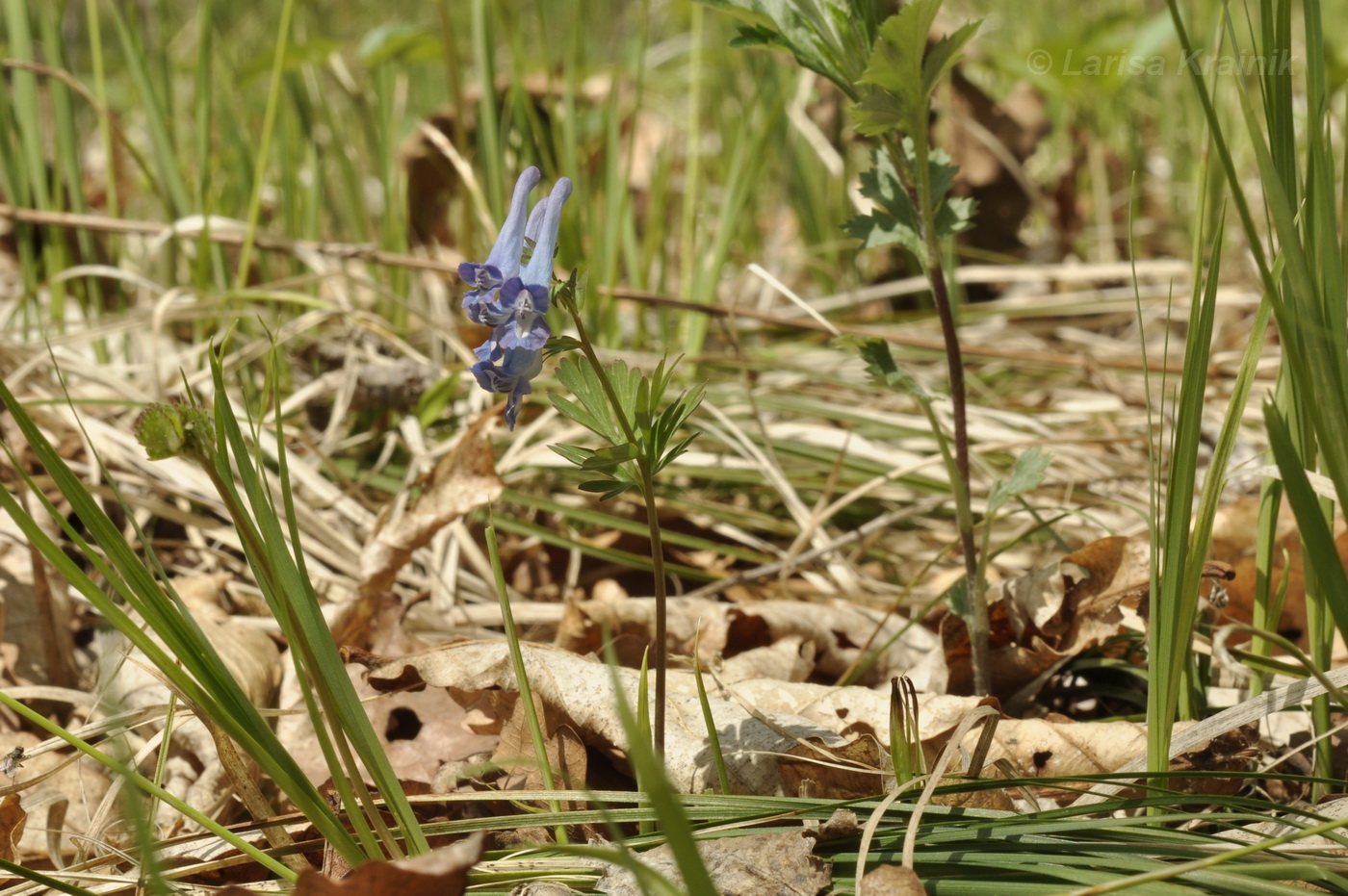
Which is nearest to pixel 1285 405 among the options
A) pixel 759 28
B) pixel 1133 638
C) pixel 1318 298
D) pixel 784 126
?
pixel 1318 298

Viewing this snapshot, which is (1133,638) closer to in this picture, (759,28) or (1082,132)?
(759,28)

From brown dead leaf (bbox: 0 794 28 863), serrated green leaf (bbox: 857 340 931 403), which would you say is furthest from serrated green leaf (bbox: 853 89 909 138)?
brown dead leaf (bbox: 0 794 28 863)

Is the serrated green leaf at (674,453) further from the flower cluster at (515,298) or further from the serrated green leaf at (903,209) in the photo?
the serrated green leaf at (903,209)

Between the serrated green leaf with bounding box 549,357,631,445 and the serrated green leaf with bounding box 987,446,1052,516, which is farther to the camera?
the serrated green leaf with bounding box 987,446,1052,516

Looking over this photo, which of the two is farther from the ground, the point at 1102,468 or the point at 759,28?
the point at 759,28

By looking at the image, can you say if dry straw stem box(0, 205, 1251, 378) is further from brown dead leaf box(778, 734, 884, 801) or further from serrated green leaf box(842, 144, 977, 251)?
brown dead leaf box(778, 734, 884, 801)

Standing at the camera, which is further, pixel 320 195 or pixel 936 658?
pixel 320 195
